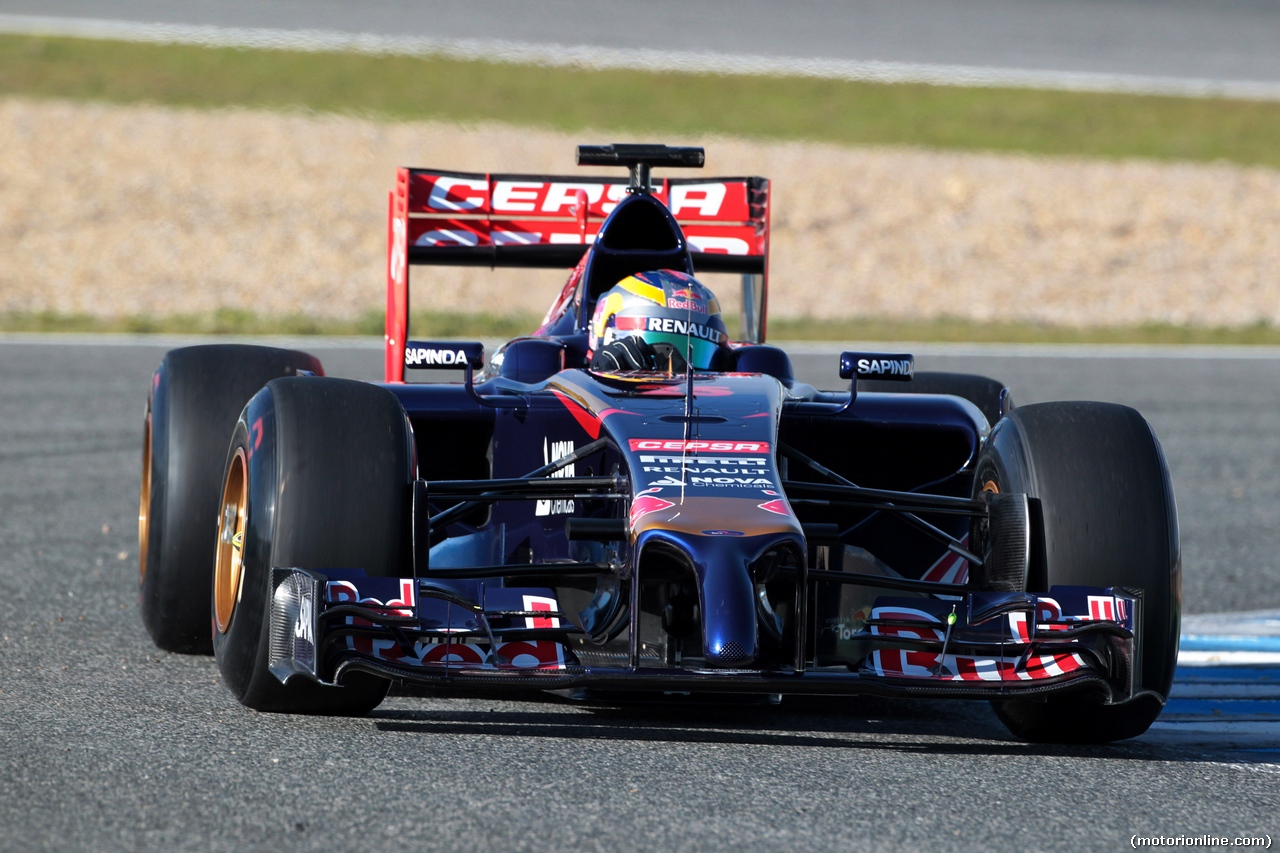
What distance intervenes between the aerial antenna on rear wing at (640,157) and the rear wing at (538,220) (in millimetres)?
673

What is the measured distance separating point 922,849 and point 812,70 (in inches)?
888

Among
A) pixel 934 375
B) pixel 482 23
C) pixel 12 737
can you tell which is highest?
pixel 482 23

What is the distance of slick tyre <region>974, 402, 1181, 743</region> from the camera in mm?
4930

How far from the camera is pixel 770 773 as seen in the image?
4.46 m

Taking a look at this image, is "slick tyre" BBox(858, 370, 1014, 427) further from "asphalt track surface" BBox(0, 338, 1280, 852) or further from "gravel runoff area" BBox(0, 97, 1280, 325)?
"gravel runoff area" BBox(0, 97, 1280, 325)

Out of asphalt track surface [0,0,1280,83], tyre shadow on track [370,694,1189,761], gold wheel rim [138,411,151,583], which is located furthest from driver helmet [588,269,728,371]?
asphalt track surface [0,0,1280,83]

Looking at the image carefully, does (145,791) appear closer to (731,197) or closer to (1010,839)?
(1010,839)

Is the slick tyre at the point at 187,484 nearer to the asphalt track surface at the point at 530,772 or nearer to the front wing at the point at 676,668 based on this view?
the asphalt track surface at the point at 530,772

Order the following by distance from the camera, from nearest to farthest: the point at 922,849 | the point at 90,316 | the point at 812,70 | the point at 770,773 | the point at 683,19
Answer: the point at 922,849 < the point at 770,773 < the point at 90,316 < the point at 812,70 < the point at 683,19

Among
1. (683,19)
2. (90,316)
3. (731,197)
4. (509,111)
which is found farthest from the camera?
(683,19)

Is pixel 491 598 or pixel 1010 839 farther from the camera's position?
pixel 491 598

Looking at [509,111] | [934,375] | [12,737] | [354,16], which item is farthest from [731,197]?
[354,16]

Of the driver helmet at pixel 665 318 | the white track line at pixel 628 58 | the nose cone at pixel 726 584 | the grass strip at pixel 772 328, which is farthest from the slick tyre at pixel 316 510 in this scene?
the white track line at pixel 628 58

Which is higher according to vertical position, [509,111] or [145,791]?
[509,111]
